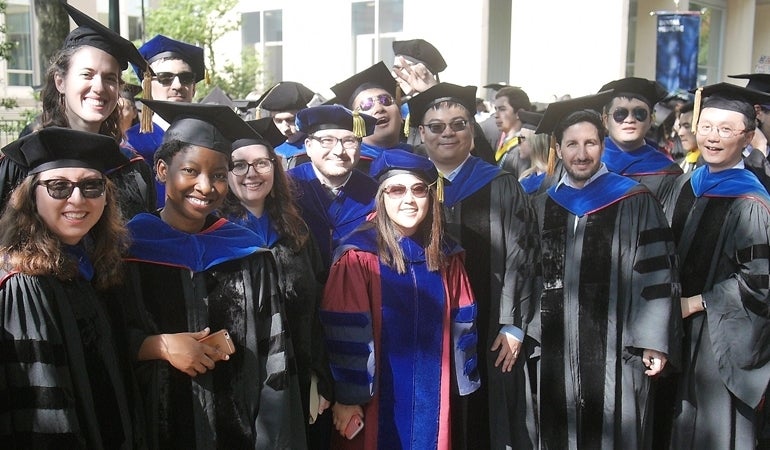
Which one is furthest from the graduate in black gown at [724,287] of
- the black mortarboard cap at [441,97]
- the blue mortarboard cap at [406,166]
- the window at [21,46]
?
the window at [21,46]

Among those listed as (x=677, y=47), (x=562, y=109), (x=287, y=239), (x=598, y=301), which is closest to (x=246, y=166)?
(x=287, y=239)

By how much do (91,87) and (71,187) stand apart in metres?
0.82

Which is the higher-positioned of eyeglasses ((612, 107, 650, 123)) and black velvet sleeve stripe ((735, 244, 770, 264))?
eyeglasses ((612, 107, 650, 123))

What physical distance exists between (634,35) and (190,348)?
16.7m

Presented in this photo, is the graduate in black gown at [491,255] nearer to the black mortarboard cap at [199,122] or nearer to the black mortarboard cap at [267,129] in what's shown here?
the black mortarboard cap at [267,129]

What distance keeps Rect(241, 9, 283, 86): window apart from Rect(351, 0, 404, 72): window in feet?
8.21

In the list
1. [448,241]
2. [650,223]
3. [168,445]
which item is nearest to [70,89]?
[168,445]

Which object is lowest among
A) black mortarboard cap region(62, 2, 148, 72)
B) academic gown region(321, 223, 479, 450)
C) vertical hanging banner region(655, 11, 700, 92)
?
academic gown region(321, 223, 479, 450)

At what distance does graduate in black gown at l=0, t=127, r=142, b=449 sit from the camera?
7.34 ft

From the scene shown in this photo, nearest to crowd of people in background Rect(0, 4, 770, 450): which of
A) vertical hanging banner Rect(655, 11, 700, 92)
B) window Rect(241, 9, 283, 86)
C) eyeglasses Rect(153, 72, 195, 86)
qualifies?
eyeglasses Rect(153, 72, 195, 86)

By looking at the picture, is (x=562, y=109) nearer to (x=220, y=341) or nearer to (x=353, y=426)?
(x=353, y=426)

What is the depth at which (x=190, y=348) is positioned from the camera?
2592 millimetres

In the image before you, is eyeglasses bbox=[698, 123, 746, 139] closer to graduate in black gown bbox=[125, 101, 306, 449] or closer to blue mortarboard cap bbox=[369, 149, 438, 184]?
blue mortarboard cap bbox=[369, 149, 438, 184]

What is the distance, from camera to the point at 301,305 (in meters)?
3.17
